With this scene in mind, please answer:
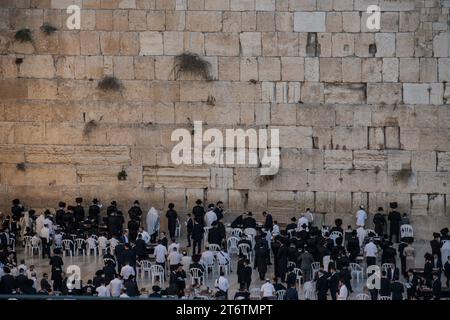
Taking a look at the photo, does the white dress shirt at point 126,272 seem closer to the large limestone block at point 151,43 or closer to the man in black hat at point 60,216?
the man in black hat at point 60,216

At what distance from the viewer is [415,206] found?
3762 centimetres

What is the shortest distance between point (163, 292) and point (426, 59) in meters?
10.1

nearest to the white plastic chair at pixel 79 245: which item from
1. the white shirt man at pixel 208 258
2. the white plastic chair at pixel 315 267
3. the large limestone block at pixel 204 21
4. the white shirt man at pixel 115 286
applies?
the white shirt man at pixel 208 258

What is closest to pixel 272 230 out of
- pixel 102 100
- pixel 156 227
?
pixel 156 227

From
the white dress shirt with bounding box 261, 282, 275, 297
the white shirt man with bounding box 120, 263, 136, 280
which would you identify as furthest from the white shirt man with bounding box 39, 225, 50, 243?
the white dress shirt with bounding box 261, 282, 275, 297

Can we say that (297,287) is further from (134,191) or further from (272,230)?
(134,191)

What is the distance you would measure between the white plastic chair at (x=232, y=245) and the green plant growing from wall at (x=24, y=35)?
7.31 meters

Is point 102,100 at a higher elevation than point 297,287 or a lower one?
higher

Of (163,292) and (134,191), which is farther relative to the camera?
(134,191)

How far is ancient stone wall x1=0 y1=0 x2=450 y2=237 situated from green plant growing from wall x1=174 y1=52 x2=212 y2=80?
0.47ft

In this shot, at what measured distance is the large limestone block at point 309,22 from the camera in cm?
3775

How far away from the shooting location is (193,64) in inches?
1503

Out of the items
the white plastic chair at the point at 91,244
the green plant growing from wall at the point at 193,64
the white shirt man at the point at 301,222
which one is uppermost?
the green plant growing from wall at the point at 193,64

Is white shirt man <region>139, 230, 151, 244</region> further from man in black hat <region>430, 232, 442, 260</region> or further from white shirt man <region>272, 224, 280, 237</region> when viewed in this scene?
man in black hat <region>430, 232, 442, 260</region>
